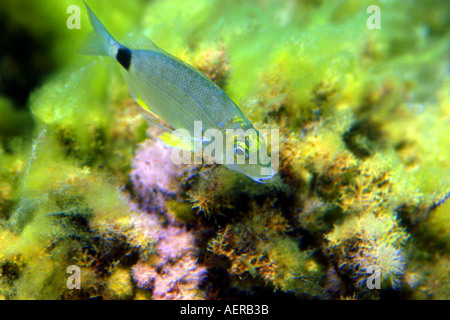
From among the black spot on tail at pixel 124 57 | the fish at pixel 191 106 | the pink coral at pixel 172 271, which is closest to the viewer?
the fish at pixel 191 106

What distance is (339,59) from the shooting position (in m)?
3.22

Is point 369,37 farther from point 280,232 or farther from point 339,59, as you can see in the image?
point 280,232

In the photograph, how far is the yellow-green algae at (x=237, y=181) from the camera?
7.13 feet

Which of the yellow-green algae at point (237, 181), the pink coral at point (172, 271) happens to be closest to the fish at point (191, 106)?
the yellow-green algae at point (237, 181)

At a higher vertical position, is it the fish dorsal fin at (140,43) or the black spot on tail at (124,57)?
the fish dorsal fin at (140,43)

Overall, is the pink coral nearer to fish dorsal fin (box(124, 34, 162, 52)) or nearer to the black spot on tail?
the black spot on tail

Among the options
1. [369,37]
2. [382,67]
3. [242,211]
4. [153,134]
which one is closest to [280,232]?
[242,211]

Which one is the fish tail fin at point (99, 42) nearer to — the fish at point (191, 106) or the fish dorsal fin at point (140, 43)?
the fish at point (191, 106)

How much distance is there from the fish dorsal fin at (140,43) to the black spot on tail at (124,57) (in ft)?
0.33

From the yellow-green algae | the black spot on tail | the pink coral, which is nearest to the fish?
the black spot on tail

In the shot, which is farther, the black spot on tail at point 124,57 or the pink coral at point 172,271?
the pink coral at point 172,271

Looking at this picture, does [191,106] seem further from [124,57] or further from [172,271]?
[172,271]

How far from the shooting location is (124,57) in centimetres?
203

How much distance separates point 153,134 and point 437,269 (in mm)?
3506
